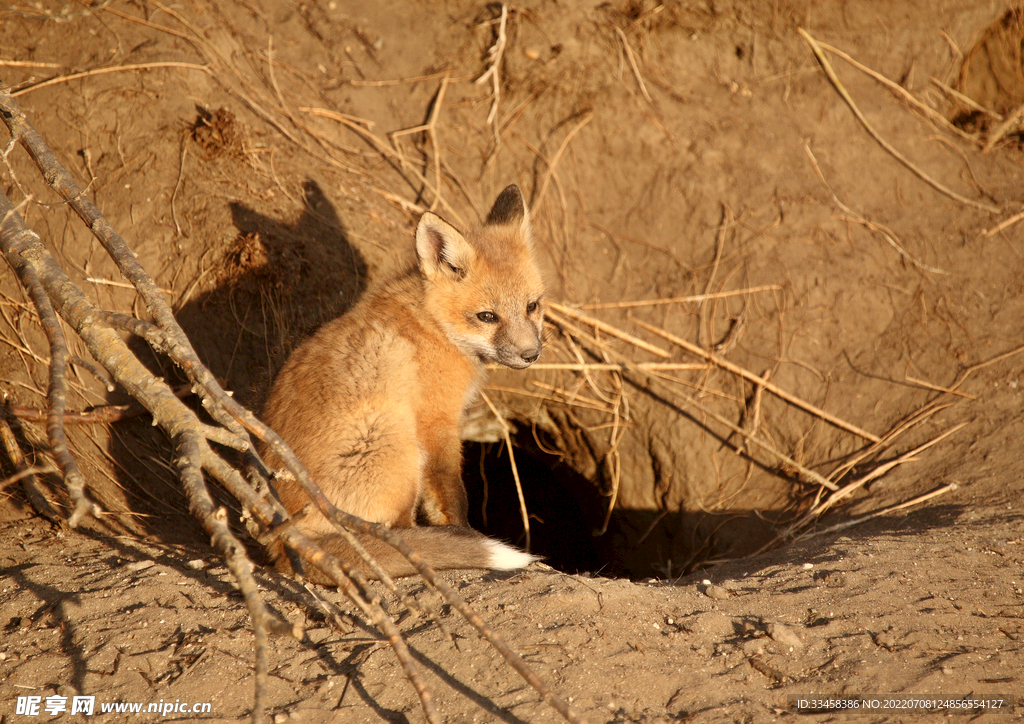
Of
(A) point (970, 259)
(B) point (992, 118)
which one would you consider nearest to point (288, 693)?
(A) point (970, 259)

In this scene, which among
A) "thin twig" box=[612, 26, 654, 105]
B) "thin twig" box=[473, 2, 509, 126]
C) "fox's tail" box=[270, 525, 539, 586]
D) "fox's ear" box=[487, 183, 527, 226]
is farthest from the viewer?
"thin twig" box=[612, 26, 654, 105]

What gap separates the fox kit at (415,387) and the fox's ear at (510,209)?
0.01 meters

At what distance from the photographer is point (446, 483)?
3316mm

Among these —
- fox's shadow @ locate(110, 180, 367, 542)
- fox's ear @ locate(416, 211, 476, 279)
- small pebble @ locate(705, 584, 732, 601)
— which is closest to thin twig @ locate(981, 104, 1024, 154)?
fox's ear @ locate(416, 211, 476, 279)

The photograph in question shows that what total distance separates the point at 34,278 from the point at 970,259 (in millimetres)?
5607

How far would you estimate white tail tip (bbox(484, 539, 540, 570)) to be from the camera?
106 inches

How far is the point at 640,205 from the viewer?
5230mm

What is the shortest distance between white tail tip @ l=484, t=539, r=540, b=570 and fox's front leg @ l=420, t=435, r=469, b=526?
0.53 meters

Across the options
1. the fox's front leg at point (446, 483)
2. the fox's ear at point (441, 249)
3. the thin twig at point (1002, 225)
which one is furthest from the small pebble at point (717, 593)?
the thin twig at point (1002, 225)

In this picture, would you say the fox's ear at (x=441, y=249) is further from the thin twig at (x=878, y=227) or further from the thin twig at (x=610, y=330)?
the thin twig at (x=878, y=227)

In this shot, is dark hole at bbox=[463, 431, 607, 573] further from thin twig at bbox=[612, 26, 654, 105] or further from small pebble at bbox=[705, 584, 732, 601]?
thin twig at bbox=[612, 26, 654, 105]

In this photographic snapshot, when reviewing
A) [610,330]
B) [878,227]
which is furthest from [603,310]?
[878,227]

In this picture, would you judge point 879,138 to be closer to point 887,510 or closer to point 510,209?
point 887,510

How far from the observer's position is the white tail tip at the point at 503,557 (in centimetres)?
270
